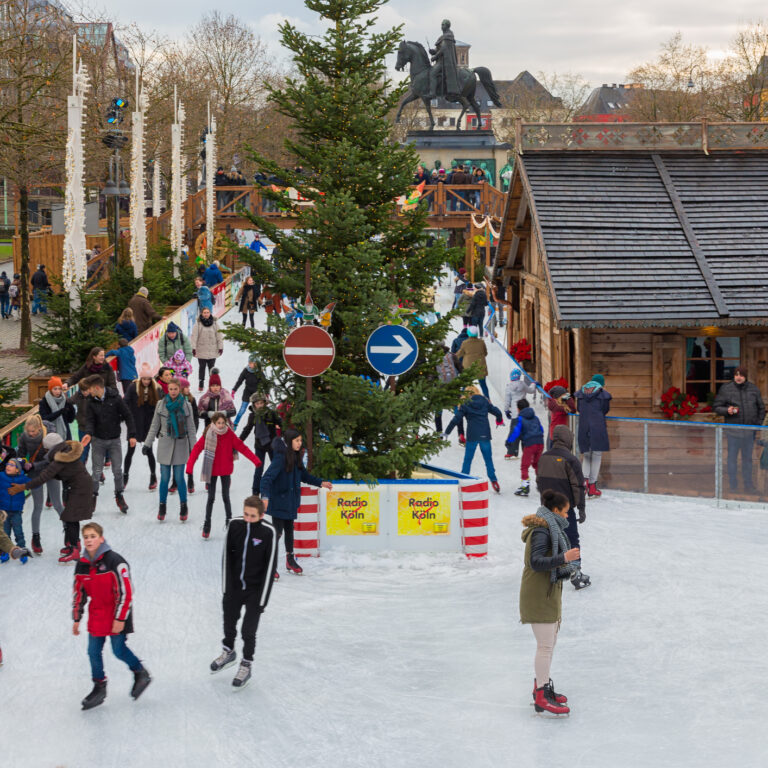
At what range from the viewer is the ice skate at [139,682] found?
9.09 m

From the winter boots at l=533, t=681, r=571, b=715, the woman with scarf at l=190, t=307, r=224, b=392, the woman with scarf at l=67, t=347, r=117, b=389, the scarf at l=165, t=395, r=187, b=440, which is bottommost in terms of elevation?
the winter boots at l=533, t=681, r=571, b=715

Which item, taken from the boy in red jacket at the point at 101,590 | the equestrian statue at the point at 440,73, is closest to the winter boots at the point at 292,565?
the boy in red jacket at the point at 101,590

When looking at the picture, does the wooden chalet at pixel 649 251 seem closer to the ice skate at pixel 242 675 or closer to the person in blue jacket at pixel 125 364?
the person in blue jacket at pixel 125 364

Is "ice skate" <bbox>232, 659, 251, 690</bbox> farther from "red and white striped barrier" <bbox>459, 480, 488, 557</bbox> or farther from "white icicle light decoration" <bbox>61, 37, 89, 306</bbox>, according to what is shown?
"white icicle light decoration" <bbox>61, 37, 89, 306</bbox>

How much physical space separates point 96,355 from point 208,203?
26.9 m

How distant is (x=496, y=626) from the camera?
11062mm

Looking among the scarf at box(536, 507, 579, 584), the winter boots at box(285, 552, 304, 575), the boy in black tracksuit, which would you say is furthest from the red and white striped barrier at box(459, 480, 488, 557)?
the boy in black tracksuit

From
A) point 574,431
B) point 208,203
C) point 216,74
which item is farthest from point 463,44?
point 574,431

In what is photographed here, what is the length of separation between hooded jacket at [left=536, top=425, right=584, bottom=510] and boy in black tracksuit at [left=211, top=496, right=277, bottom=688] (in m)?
3.76

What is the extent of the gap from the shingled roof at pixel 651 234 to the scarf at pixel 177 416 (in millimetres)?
7108

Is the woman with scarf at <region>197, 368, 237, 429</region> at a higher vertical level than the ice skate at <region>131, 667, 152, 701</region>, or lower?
higher

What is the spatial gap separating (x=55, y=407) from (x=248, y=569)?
20.7ft

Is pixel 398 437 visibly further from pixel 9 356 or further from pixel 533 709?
pixel 9 356

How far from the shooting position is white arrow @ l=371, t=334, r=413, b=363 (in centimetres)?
1337
